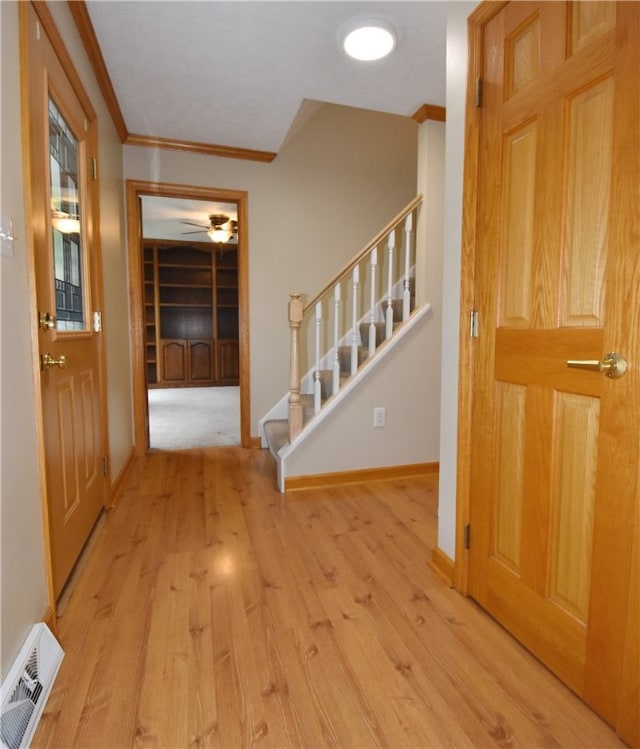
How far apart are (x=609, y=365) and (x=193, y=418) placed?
4.58m

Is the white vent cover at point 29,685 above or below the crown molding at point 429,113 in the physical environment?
below

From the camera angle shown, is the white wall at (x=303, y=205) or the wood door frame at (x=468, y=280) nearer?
the wood door frame at (x=468, y=280)

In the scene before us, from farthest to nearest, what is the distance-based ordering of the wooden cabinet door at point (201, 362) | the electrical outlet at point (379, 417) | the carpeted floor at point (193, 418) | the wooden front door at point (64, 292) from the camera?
the wooden cabinet door at point (201, 362)
the carpeted floor at point (193, 418)
the electrical outlet at point (379, 417)
the wooden front door at point (64, 292)

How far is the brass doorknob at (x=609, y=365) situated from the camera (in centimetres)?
100

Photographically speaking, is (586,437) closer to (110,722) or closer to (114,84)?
(110,722)

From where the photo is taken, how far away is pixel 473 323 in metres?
1.52

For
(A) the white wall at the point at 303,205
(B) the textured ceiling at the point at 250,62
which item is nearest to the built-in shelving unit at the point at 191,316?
(A) the white wall at the point at 303,205

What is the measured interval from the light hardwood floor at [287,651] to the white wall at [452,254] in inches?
14.2

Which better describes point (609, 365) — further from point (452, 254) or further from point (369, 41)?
point (369, 41)

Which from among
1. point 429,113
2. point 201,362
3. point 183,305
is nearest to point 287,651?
point 429,113

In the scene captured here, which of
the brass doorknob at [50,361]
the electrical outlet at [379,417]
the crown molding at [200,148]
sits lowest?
the electrical outlet at [379,417]

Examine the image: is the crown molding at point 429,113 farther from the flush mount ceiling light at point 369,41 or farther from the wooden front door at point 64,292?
the wooden front door at point 64,292

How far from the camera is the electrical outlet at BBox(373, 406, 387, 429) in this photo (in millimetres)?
2850

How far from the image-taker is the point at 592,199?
109cm
